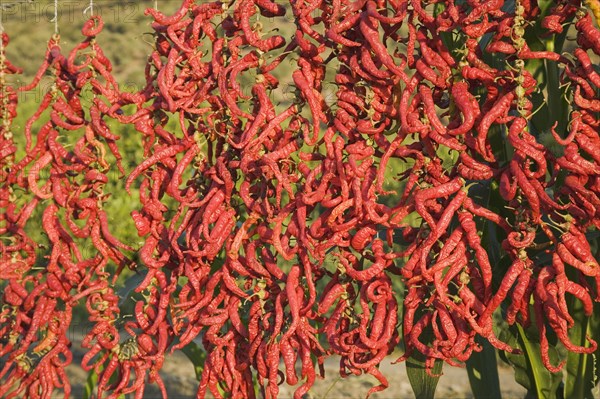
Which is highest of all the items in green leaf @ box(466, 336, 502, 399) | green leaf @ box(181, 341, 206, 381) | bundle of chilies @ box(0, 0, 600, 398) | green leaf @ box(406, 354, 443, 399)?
bundle of chilies @ box(0, 0, 600, 398)

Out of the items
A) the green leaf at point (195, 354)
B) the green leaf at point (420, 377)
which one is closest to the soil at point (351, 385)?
the green leaf at point (195, 354)

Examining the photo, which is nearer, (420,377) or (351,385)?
(420,377)

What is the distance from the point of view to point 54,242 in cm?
267

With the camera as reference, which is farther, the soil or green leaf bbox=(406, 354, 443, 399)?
the soil

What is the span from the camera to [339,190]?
222cm

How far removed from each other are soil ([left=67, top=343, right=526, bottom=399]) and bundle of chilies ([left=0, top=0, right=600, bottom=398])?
6.97ft

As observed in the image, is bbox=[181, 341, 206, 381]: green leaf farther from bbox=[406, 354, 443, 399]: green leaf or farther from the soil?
the soil

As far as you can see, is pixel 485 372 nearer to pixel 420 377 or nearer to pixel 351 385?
pixel 420 377

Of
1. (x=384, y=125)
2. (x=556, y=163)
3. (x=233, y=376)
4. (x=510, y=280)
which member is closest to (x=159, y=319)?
(x=233, y=376)

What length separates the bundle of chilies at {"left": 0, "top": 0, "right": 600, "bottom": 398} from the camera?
2.01m

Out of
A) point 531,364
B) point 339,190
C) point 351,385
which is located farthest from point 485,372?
point 351,385

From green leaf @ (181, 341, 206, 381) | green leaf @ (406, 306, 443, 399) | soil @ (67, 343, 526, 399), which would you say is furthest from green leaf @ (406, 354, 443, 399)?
soil @ (67, 343, 526, 399)

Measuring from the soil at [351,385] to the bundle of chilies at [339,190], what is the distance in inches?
83.6

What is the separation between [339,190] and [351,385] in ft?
9.05
